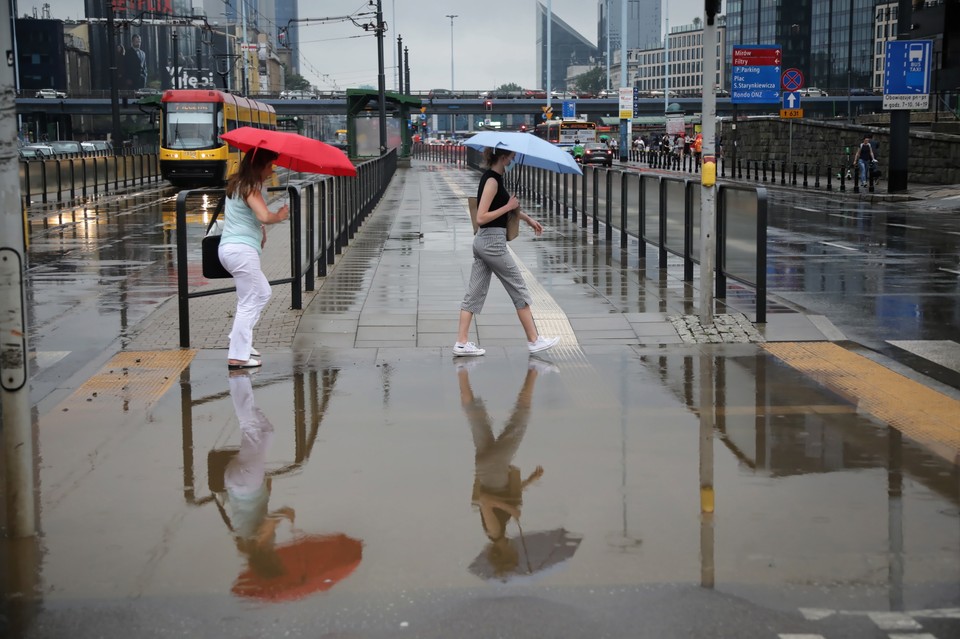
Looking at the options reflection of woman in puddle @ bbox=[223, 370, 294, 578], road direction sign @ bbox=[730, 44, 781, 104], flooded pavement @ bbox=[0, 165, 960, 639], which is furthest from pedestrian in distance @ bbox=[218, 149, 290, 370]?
road direction sign @ bbox=[730, 44, 781, 104]

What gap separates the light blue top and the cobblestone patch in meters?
3.63

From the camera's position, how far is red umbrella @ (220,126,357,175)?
8.79m

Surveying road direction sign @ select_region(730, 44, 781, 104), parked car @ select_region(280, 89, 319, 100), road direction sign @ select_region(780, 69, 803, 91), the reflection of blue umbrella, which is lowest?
the reflection of blue umbrella

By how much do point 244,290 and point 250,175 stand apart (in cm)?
85

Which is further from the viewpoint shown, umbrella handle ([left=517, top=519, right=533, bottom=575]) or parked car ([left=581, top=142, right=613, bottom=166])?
parked car ([left=581, top=142, right=613, bottom=166])

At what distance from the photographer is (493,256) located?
9.44 meters

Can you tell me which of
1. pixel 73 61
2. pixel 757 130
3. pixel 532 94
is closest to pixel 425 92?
pixel 532 94

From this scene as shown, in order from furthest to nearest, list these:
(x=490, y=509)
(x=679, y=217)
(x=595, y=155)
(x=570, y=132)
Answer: (x=570, y=132) < (x=595, y=155) < (x=679, y=217) < (x=490, y=509)

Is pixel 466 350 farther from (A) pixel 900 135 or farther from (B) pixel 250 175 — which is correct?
(A) pixel 900 135

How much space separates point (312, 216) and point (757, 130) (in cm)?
4382

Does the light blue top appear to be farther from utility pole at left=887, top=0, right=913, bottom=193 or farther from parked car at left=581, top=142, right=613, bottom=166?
parked car at left=581, top=142, right=613, bottom=166

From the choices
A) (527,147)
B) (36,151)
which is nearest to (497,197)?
(527,147)

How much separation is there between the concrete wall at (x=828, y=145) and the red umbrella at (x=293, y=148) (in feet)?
106

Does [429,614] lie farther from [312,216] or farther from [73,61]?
[73,61]
